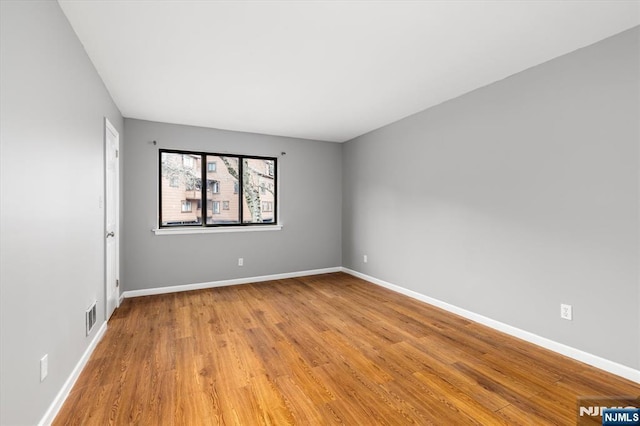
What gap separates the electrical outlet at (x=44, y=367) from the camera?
1594mm

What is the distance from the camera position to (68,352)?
78.2 inches

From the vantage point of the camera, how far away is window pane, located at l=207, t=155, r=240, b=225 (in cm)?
466

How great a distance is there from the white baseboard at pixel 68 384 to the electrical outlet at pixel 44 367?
0.22 m

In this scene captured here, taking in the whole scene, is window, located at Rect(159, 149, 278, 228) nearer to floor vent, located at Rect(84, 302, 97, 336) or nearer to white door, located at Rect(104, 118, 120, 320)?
white door, located at Rect(104, 118, 120, 320)

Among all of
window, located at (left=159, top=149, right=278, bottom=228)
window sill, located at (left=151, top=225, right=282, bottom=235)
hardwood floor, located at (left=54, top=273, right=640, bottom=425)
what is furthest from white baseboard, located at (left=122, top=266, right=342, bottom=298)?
window, located at (left=159, top=149, right=278, bottom=228)

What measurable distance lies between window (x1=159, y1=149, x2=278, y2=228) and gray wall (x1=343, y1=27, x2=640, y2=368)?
93.7 inches

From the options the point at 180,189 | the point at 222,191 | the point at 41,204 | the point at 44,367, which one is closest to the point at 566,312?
the point at 44,367

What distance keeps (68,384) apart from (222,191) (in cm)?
316

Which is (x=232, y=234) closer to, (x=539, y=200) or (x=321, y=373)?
(x=321, y=373)

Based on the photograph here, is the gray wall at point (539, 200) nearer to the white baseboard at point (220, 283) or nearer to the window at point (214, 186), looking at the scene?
the white baseboard at point (220, 283)

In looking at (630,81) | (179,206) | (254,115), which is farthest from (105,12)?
(630,81)

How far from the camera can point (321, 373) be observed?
219 cm

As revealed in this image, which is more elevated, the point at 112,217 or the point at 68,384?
the point at 112,217

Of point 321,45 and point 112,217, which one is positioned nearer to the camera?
point 321,45
